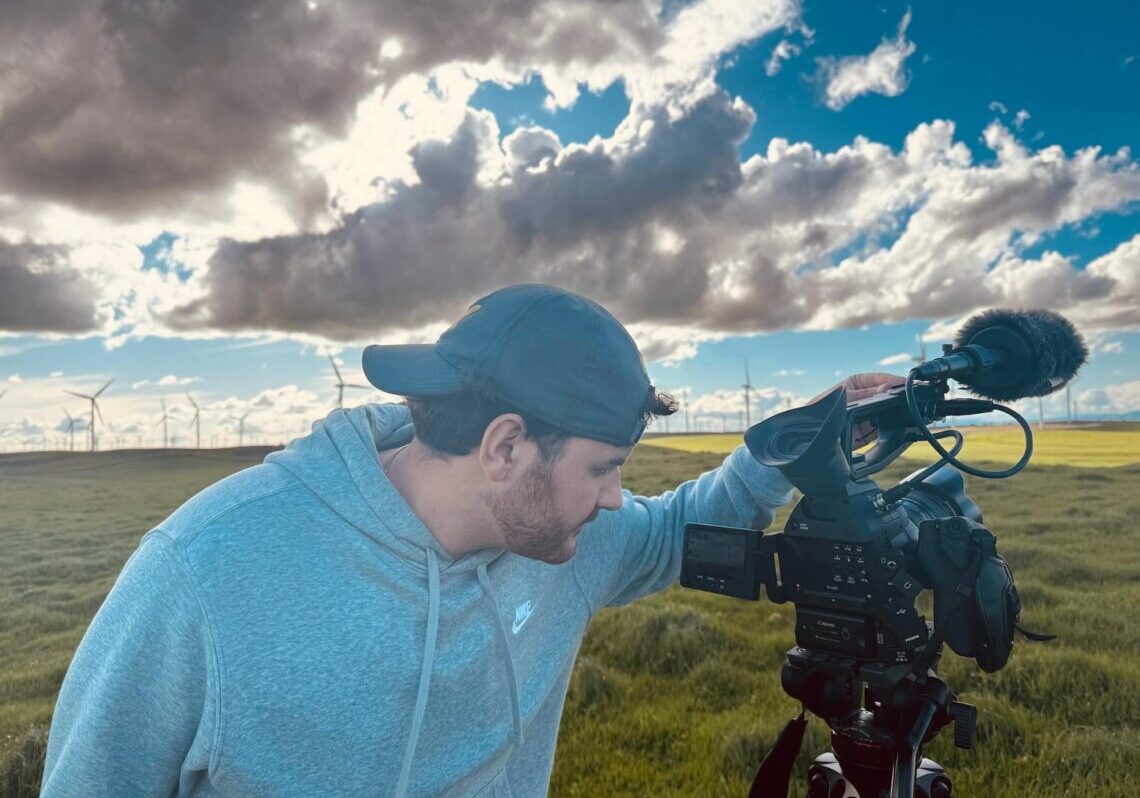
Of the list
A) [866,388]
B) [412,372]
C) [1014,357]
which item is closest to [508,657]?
[412,372]

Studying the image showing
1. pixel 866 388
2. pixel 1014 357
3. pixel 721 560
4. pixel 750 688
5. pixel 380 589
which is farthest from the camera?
pixel 750 688

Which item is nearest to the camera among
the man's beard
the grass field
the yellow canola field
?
the man's beard

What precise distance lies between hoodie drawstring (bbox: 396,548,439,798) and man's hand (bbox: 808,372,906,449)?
158 centimetres

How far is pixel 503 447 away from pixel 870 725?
1.46m

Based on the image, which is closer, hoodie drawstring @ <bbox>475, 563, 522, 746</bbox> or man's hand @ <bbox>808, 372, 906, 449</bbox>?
hoodie drawstring @ <bbox>475, 563, 522, 746</bbox>

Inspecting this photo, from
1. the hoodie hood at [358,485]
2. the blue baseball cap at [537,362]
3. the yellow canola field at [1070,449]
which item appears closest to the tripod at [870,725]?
the blue baseball cap at [537,362]

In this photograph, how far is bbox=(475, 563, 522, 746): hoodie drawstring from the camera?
2.48 metres

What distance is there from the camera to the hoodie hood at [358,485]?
221 centimetres

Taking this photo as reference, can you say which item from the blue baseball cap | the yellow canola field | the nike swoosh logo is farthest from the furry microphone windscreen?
the yellow canola field

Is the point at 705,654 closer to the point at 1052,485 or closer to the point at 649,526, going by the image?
the point at 649,526

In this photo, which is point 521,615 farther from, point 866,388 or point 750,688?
point 750,688

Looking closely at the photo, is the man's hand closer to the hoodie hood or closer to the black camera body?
the black camera body

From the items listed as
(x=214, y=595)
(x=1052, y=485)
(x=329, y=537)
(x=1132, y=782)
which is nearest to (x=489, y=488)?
(x=329, y=537)

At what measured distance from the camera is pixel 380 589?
86.1 inches
